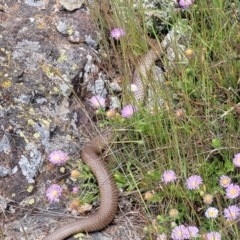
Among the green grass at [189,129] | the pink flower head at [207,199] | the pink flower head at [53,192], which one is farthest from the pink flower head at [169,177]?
the pink flower head at [53,192]

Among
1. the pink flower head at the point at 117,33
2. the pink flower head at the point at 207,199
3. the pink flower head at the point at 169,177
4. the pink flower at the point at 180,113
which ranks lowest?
the pink flower head at the point at 207,199

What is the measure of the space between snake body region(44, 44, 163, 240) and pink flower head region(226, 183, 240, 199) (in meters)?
0.70

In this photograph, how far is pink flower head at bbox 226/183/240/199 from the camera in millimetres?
2965

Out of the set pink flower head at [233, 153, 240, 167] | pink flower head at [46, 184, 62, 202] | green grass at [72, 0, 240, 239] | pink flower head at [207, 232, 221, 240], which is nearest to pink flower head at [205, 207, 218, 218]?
green grass at [72, 0, 240, 239]

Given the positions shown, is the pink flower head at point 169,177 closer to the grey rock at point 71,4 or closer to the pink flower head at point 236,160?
the pink flower head at point 236,160

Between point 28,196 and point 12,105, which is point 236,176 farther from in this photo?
point 12,105

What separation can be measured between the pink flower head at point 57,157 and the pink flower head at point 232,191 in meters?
0.97

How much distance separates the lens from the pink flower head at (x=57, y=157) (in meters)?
3.50

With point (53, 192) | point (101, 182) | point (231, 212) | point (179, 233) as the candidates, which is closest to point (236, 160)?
point (231, 212)

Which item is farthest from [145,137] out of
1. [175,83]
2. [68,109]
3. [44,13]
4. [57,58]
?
[44,13]

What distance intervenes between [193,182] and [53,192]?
81cm

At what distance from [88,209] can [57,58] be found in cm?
104

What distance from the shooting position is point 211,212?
2.89 metres

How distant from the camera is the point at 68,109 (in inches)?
151
